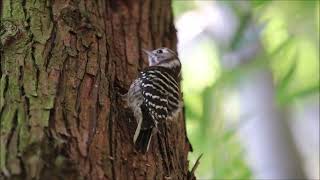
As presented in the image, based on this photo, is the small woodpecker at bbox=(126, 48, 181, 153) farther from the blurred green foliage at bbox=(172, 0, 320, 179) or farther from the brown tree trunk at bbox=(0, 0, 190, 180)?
the blurred green foliage at bbox=(172, 0, 320, 179)

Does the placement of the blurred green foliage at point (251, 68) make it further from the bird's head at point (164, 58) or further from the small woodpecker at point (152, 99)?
the small woodpecker at point (152, 99)

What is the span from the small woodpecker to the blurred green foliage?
542mm

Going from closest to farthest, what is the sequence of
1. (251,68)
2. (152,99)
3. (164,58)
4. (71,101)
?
1. (71,101)
2. (152,99)
3. (164,58)
4. (251,68)

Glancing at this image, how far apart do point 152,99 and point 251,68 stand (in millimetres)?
1505

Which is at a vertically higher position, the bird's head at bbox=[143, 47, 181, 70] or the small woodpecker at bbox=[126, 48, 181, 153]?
the bird's head at bbox=[143, 47, 181, 70]

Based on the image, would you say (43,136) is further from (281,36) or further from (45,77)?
→ (281,36)

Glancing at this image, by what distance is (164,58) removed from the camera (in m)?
3.77

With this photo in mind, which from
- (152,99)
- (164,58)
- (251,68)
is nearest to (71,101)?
(152,99)

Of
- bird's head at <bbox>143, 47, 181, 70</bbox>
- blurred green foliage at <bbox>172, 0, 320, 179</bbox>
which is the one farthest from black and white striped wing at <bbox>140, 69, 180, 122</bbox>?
blurred green foliage at <bbox>172, 0, 320, 179</bbox>

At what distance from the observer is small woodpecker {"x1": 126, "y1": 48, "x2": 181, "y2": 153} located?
297 centimetres

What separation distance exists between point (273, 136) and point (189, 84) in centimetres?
94

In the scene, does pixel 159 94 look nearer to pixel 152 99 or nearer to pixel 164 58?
pixel 152 99

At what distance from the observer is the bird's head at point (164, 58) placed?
3.70 meters

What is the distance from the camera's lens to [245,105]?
4719 mm
